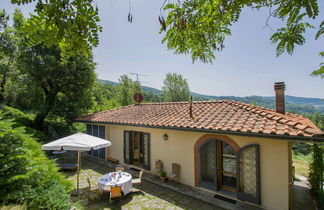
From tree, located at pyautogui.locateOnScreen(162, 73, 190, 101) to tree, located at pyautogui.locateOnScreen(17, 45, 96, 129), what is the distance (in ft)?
104

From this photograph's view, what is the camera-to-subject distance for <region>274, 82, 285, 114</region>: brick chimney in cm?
849

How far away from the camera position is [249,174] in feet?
23.3

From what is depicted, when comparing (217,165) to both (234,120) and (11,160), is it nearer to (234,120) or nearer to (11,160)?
(234,120)

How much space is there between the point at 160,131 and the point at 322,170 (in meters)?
7.26

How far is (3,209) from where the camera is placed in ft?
9.62

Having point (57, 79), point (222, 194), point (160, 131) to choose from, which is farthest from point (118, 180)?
point (57, 79)

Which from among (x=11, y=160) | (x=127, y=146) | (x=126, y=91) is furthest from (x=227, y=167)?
(x=126, y=91)

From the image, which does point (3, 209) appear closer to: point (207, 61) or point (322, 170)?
point (207, 61)

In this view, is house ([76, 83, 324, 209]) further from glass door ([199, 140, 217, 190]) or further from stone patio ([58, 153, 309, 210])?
stone patio ([58, 153, 309, 210])

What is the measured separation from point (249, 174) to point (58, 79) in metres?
16.9

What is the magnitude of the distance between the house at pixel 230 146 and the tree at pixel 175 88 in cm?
3671

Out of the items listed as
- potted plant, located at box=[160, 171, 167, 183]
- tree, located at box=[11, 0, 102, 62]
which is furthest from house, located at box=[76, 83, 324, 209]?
tree, located at box=[11, 0, 102, 62]

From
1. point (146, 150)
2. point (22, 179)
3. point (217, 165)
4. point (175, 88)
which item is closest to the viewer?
point (22, 179)

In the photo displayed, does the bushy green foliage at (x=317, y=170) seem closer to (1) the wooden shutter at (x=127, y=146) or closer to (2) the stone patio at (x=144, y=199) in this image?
(2) the stone patio at (x=144, y=199)
